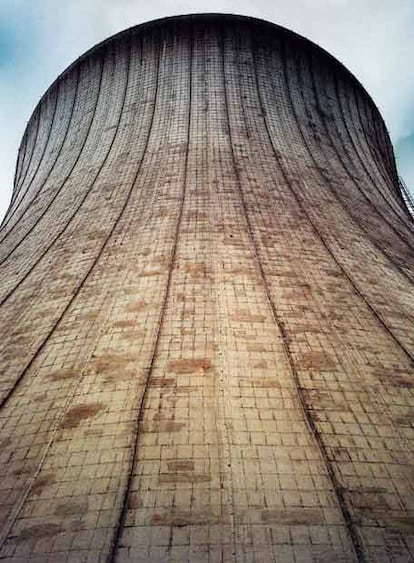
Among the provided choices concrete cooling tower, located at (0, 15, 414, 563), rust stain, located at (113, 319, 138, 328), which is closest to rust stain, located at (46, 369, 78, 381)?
concrete cooling tower, located at (0, 15, 414, 563)

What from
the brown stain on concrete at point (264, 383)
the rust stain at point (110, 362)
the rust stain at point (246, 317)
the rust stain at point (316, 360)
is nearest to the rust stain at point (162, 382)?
the rust stain at point (110, 362)

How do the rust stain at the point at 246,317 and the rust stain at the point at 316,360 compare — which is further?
the rust stain at the point at 246,317

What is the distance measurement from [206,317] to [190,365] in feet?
1.41

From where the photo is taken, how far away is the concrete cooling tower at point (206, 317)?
72.5 inches

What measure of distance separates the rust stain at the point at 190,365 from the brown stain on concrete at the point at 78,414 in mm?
422

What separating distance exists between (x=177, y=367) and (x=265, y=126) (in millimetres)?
3288

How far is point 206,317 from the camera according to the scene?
287 cm

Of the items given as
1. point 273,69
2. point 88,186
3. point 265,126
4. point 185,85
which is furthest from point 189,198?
point 273,69

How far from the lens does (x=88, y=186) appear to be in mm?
4551

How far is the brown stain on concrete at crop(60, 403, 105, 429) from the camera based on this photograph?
2.25 m

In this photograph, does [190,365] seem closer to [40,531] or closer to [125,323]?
[125,323]

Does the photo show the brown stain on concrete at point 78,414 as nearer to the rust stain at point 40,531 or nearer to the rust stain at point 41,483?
the rust stain at point 41,483

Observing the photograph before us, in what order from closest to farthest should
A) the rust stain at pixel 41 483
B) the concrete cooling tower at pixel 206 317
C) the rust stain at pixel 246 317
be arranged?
the concrete cooling tower at pixel 206 317, the rust stain at pixel 41 483, the rust stain at pixel 246 317

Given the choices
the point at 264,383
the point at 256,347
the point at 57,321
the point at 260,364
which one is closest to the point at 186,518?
the point at 264,383
